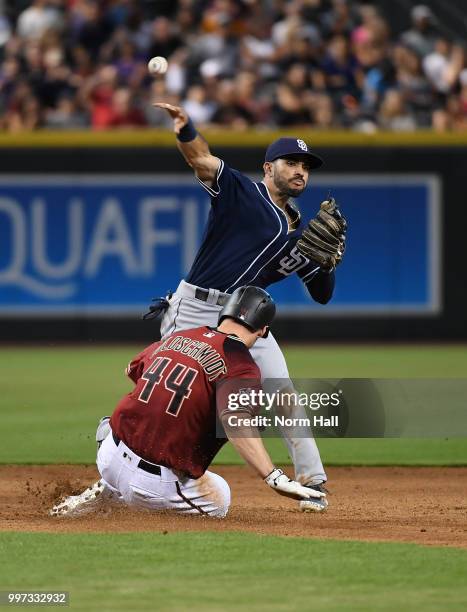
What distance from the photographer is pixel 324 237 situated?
23.5 feet

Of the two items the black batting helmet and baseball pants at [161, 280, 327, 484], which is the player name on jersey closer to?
the black batting helmet

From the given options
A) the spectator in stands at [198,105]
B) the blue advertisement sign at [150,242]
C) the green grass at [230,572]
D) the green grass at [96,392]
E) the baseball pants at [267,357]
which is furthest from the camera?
the blue advertisement sign at [150,242]

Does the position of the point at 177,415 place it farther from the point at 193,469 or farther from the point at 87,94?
the point at 87,94

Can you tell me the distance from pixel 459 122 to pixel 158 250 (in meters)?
4.12

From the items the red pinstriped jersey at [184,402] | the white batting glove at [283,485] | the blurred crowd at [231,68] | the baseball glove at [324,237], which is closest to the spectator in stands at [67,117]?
the blurred crowd at [231,68]

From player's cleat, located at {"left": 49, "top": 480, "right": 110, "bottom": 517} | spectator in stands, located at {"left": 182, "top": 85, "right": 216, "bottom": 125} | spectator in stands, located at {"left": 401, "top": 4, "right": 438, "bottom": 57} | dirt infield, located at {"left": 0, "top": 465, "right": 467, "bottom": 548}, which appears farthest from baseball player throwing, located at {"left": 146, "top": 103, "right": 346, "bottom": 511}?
spectator in stands, located at {"left": 401, "top": 4, "right": 438, "bottom": 57}

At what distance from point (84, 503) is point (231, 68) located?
427 inches

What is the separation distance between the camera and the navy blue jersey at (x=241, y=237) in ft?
24.0

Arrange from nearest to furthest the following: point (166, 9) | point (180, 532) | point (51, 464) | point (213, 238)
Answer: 1. point (180, 532)
2. point (213, 238)
3. point (51, 464)
4. point (166, 9)

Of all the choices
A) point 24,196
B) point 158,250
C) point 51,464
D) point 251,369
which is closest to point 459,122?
point 158,250

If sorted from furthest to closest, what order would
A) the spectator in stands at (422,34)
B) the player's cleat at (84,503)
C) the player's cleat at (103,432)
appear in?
1. the spectator in stands at (422,34)
2. the player's cleat at (103,432)
3. the player's cleat at (84,503)

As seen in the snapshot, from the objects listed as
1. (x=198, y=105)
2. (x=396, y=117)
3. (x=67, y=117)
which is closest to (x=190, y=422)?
(x=198, y=105)

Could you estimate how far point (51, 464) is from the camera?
940 cm

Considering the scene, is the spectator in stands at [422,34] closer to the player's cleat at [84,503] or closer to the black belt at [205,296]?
the black belt at [205,296]
